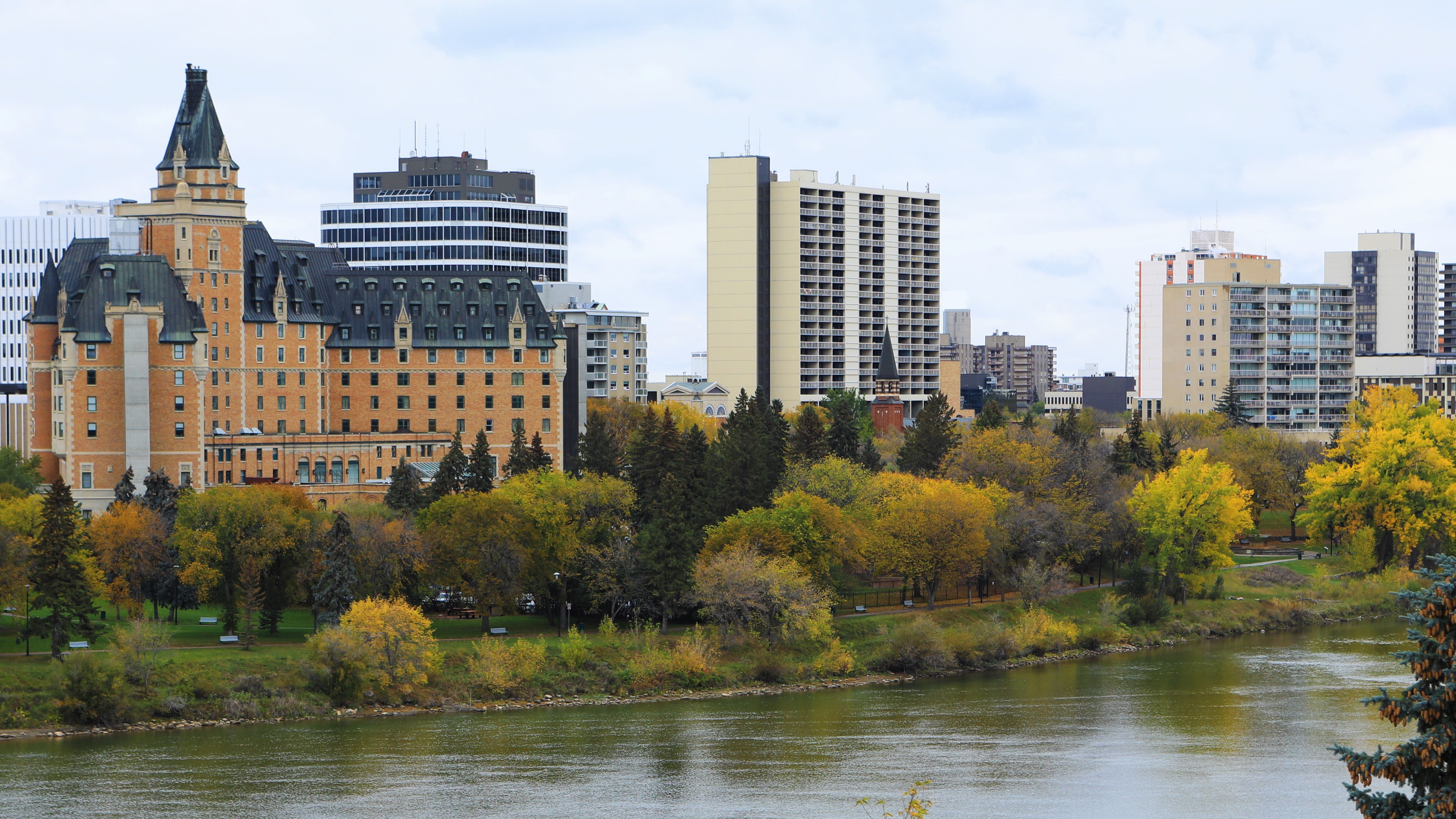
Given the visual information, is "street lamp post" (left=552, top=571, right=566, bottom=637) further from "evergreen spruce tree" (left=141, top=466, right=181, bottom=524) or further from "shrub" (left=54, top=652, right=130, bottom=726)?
"shrub" (left=54, top=652, right=130, bottom=726)

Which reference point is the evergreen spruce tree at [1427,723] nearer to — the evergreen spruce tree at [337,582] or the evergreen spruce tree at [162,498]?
the evergreen spruce tree at [337,582]

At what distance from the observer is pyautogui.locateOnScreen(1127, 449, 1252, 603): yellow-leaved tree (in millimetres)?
113125

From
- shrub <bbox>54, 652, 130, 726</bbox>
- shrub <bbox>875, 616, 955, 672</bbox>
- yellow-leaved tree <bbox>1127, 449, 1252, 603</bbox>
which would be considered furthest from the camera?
yellow-leaved tree <bbox>1127, 449, 1252, 603</bbox>

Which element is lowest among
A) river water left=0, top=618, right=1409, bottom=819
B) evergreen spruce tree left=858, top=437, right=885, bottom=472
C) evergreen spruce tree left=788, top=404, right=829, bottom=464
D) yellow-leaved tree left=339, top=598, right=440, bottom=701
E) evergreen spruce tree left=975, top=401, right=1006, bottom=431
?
river water left=0, top=618, right=1409, bottom=819

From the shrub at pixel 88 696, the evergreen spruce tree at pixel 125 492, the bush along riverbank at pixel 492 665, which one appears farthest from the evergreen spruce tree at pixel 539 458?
the shrub at pixel 88 696

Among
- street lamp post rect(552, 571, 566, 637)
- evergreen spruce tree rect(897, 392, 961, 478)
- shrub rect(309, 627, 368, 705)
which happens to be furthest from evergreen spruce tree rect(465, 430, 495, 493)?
evergreen spruce tree rect(897, 392, 961, 478)

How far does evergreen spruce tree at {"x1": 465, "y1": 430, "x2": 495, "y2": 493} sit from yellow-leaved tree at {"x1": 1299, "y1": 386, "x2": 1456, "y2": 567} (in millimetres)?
60153

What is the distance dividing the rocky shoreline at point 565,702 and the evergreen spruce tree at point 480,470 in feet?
78.3

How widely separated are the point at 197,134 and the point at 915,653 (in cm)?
7733

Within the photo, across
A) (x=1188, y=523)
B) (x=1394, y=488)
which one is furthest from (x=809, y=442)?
(x=1394, y=488)

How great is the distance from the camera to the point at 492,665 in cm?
8625

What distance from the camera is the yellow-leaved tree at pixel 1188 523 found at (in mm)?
113125

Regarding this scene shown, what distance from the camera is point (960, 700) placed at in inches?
3396

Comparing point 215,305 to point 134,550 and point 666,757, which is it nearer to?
point 134,550
